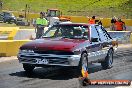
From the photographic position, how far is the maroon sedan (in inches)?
445

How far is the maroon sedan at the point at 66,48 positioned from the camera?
11312 millimetres

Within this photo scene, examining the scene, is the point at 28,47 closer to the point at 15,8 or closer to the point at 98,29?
the point at 98,29

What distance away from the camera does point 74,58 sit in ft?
37.1

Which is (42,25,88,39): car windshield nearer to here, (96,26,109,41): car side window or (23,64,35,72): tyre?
(96,26,109,41): car side window

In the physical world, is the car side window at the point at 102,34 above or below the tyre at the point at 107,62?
above

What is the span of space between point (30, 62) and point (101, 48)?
9.60 ft

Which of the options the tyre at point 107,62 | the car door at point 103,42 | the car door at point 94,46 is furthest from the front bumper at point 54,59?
the tyre at point 107,62

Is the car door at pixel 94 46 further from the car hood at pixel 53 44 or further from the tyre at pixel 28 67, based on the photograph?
the tyre at pixel 28 67

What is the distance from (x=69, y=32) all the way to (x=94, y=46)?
89cm

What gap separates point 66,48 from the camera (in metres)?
11.3

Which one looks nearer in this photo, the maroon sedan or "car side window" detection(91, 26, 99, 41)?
the maroon sedan

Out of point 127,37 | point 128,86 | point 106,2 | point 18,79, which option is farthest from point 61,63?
point 106,2

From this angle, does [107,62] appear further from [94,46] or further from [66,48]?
[66,48]

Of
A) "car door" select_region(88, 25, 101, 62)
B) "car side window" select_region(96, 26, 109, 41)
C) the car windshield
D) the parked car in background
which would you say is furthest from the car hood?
the parked car in background
